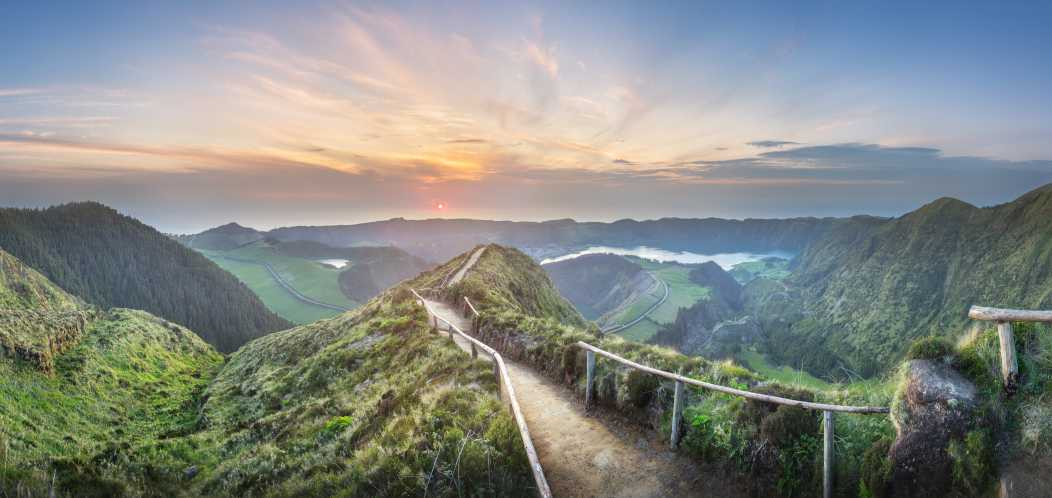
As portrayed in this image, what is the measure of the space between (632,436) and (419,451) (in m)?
4.84

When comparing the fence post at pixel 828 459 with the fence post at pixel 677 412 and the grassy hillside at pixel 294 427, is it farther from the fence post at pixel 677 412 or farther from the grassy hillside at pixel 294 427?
the grassy hillside at pixel 294 427

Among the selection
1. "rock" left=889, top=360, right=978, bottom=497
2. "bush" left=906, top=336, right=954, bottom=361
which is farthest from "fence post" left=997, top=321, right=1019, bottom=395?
"bush" left=906, top=336, right=954, bottom=361

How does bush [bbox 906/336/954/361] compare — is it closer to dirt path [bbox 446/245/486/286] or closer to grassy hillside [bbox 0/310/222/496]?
grassy hillside [bbox 0/310/222/496]

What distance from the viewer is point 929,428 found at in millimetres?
6523

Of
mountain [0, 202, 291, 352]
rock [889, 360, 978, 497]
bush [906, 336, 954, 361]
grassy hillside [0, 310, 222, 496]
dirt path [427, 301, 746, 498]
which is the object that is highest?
bush [906, 336, 954, 361]

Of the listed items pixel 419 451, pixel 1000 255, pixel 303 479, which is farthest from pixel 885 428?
pixel 1000 255

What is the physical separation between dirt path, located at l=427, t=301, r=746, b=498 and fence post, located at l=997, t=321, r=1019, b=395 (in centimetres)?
425

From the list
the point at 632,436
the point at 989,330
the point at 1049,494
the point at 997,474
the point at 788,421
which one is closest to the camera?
the point at 1049,494

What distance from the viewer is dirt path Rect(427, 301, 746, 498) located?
8391mm

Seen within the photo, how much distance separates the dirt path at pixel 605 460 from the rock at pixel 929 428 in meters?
2.54

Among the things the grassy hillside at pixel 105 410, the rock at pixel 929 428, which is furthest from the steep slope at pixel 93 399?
the rock at pixel 929 428

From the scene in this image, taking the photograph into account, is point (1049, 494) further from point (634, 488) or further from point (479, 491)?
point (479, 491)

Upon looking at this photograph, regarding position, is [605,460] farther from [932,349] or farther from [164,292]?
[164,292]

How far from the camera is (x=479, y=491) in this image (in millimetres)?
8195
